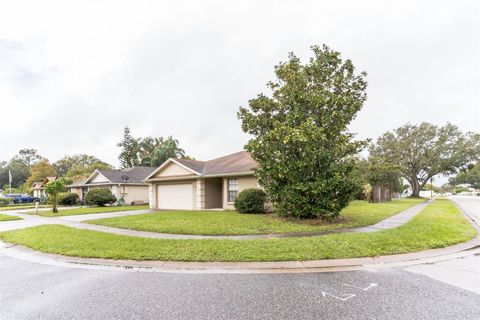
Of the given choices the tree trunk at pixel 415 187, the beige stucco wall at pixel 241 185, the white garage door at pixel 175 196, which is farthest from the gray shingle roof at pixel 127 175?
the tree trunk at pixel 415 187

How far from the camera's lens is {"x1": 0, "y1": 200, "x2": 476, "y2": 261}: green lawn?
241 inches

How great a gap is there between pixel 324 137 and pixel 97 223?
10978 millimetres

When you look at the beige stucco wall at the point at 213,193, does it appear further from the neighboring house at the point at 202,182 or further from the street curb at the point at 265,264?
the street curb at the point at 265,264

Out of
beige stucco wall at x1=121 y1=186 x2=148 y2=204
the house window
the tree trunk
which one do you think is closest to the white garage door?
the house window

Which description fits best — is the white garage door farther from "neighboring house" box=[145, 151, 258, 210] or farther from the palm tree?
the palm tree

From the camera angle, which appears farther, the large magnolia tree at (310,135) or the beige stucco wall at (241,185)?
the beige stucco wall at (241,185)

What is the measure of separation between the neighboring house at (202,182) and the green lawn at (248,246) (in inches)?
362

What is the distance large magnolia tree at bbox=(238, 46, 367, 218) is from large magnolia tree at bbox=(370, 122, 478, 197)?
110 feet

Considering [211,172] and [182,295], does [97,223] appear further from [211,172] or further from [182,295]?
[182,295]

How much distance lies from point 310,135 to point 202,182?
10.3m

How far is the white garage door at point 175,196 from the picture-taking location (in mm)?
19453

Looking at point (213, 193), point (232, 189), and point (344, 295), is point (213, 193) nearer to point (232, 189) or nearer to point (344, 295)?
point (232, 189)

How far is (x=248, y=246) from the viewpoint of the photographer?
6.86 meters

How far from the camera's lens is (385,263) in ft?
18.7
